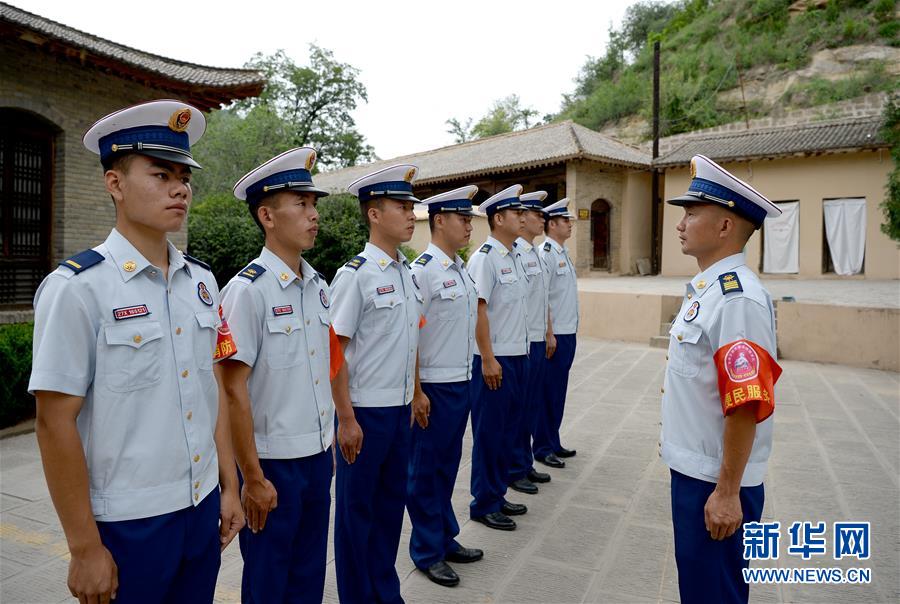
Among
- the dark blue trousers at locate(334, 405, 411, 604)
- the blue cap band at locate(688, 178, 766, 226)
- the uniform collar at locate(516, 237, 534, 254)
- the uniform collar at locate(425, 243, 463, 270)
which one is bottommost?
the dark blue trousers at locate(334, 405, 411, 604)

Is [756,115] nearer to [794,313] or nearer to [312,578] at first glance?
[794,313]

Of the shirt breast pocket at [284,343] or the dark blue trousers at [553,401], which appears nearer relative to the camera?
the shirt breast pocket at [284,343]

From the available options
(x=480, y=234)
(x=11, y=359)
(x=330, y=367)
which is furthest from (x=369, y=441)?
(x=480, y=234)

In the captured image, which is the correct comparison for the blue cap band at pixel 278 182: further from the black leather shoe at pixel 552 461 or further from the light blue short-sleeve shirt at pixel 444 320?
the black leather shoe at pixel 552 461

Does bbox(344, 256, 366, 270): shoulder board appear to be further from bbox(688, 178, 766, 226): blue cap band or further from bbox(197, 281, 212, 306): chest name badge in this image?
bbox(688, 178, 766, 226): blue cap band

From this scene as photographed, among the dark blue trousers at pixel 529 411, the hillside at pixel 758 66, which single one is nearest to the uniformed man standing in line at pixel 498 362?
the dark blue trousers at pixel 529 411

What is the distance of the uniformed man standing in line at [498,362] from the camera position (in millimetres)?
3934

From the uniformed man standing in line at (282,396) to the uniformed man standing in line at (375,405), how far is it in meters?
0.37

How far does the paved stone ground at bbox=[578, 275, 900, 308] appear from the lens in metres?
11.5

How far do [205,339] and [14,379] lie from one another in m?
5.20

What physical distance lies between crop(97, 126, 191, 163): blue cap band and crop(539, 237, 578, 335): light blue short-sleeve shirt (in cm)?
389

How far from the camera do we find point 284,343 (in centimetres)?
230

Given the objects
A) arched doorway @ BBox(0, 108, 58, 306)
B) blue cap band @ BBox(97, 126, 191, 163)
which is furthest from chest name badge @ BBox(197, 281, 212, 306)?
arched doorway @ BBox(0, 108, 58, 306)

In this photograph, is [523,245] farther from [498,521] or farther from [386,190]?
[498,521]
